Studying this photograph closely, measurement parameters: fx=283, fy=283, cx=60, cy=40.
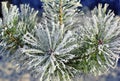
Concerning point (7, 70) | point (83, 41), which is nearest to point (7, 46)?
point (83, 41)

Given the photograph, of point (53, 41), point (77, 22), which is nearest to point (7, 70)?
point (77, 22)

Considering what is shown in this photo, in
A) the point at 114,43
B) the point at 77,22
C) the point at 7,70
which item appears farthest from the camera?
the point at 7,70

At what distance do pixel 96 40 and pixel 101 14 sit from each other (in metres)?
0.11

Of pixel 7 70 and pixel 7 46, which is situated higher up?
pixel 7 46

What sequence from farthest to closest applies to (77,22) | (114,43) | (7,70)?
1. (7,70)
2. (77,22)
3. (114,43)

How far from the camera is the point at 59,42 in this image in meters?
0.55

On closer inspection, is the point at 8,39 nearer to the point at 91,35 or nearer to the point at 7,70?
the point at 91,35

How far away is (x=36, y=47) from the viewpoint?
0.57 metres

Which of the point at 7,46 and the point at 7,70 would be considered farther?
the point at 7,70

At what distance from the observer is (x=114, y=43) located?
55 cm

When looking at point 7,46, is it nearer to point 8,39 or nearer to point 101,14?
point 8,39

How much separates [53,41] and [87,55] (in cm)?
9

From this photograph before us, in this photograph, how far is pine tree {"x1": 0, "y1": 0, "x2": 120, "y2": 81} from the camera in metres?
0.55

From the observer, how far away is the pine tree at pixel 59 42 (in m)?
0.55
